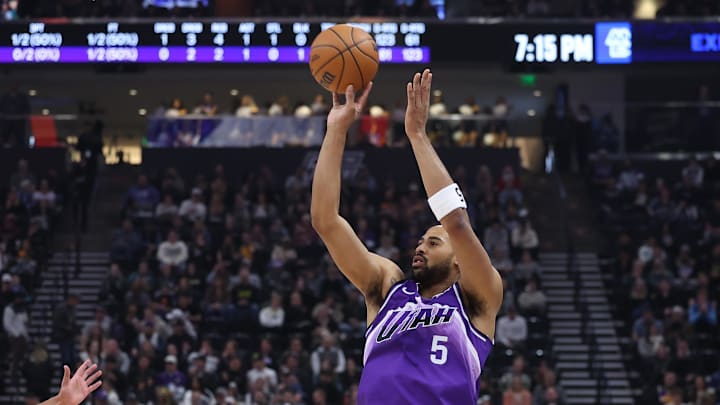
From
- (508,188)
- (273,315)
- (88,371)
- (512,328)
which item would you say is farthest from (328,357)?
(88,371)

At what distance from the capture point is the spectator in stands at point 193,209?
78.3 feet

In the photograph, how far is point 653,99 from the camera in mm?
31328

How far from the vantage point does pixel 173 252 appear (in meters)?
22.5

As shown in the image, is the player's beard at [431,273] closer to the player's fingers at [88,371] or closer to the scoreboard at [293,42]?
the player's fingers at [88,371]

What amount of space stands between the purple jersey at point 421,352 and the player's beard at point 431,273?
0.15 feet

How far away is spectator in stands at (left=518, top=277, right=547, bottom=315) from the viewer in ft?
70.5

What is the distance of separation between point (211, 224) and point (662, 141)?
887 centimetres

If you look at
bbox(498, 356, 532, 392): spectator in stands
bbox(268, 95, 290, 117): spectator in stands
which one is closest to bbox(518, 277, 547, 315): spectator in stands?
bbox(498, 356, 532, 392): spectator in stands

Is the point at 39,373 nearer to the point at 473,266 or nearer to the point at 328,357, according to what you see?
the point at 328,357

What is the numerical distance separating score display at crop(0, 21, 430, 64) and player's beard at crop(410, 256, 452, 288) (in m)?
16.8

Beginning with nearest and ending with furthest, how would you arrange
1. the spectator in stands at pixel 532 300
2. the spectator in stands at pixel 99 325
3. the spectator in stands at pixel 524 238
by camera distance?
Answer: the spectator in stands at pixel 99 325
the spectator in stands at pixel 532 300
the spectator in stands at pixel 524 238

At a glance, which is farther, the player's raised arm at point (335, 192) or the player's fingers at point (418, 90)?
the player's raised arm at point (335, 192)

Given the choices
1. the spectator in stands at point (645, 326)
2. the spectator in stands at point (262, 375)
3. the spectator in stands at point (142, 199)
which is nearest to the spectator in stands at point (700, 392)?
the spectator in stands at point (645, 326)

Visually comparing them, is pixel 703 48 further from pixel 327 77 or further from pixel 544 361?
pixel 327 77
